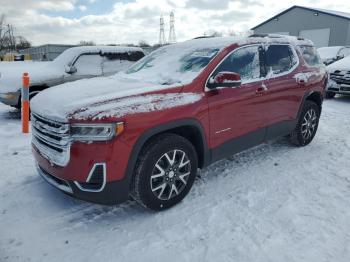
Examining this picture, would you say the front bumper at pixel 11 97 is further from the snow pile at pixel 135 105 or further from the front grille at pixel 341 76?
the front grille at pixel 341 76

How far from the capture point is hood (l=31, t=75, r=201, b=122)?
2.97 m

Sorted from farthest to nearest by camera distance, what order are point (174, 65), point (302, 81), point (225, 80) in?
1. point (302, 81)
2. point (174, 65)
3. point (225, 80)

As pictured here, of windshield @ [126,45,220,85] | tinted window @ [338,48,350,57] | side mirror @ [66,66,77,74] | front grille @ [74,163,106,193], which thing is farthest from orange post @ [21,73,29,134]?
tinted window @ [338,48,350,57]

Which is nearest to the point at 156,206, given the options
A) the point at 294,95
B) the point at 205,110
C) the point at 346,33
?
the point at 205,110

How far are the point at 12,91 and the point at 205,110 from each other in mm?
5605

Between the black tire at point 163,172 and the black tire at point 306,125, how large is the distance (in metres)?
2.53

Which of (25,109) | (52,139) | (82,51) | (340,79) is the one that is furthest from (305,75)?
(340,79)

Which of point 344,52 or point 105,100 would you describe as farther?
point 344,52

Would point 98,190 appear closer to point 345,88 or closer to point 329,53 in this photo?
point 345,88

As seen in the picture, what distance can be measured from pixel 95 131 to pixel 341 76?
9316 millimetres

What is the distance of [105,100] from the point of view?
3.12 meters

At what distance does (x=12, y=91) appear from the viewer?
7.50 meters

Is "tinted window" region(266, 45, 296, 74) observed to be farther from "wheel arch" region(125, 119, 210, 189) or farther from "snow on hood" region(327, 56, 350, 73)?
"snow on hood" region(327, 56, 350, 73)

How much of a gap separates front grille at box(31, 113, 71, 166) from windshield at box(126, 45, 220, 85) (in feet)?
4.03
